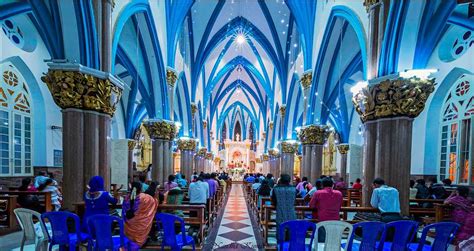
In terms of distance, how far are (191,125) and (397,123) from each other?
1628 centimetres

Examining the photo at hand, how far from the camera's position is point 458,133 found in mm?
11180

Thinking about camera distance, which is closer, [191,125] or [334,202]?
[334,202]

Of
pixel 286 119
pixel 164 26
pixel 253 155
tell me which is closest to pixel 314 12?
pixel 164 26

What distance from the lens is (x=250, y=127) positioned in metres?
48.8

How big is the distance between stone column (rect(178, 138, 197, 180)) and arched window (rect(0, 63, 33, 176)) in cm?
907

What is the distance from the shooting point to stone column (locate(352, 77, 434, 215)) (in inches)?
219

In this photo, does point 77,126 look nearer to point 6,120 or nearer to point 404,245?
point 404,245

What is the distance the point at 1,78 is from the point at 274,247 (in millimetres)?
11696

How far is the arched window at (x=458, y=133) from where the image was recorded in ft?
35.2

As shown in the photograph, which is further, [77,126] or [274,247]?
[274,247]

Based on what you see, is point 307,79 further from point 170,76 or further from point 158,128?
point 158,128

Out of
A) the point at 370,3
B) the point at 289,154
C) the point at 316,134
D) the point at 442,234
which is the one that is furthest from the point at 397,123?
the point at 289,154

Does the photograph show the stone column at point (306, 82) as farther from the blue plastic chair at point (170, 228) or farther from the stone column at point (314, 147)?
the blue plastic chair at point (170, 228)

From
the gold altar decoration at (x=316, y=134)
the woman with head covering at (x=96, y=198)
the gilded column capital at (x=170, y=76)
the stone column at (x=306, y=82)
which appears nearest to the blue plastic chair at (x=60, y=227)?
the woman with head covering at (x=96, y=198)
